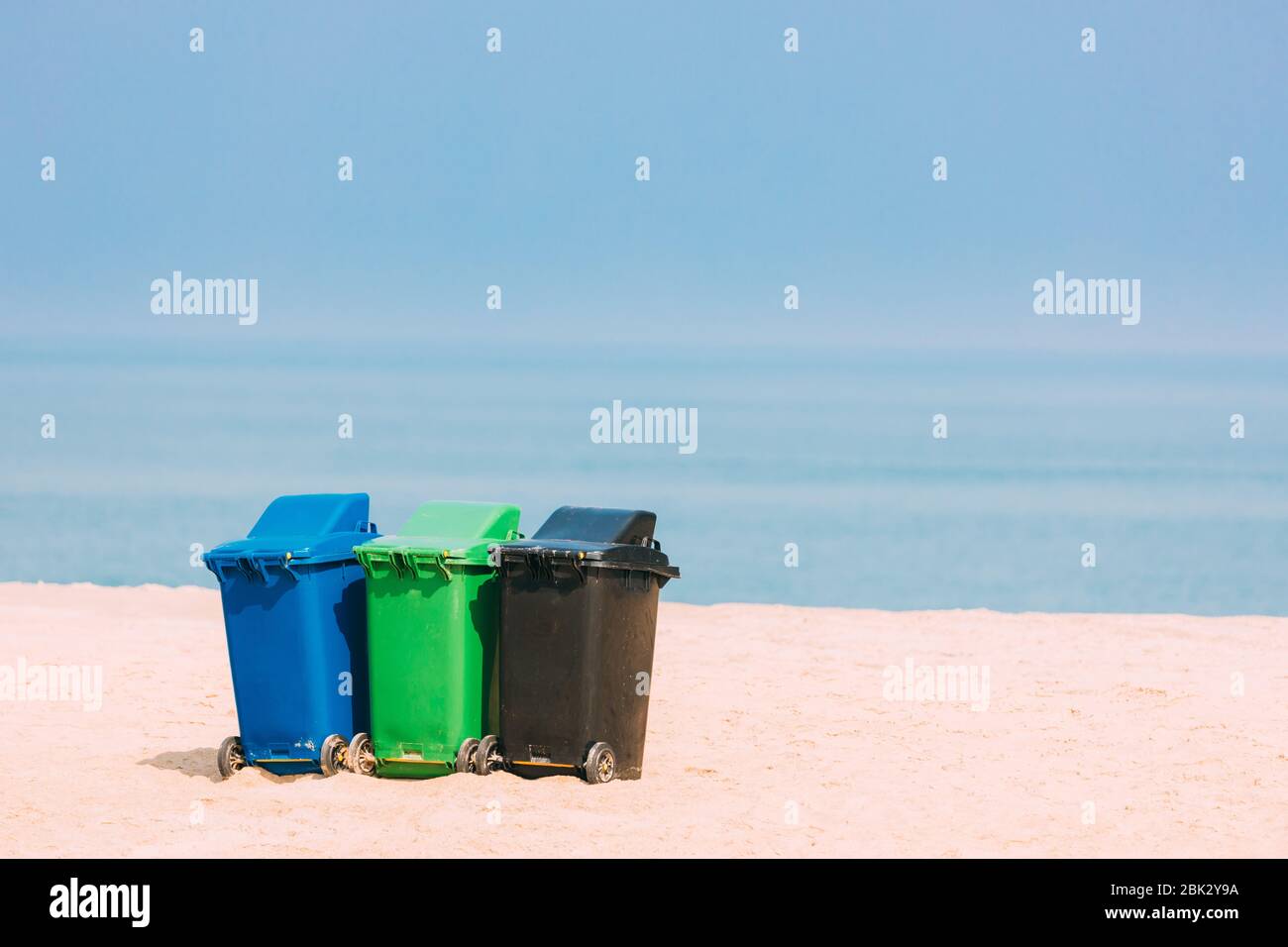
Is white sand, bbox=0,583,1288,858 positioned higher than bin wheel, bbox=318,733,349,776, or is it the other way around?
bin wheel, bbox=318,733,349,776

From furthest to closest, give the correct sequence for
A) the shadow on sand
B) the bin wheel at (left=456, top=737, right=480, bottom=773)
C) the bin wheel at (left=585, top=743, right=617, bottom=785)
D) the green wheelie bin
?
the shadow on sand, the green wheelie bin, the bin wheel at (left=456, top=737, right=480, bottom=773), the bin wheel at (left=585, top=743, right=617, bottom=785)

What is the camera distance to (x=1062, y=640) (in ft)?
53.7

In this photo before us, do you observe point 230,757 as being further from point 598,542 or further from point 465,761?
point 598,542

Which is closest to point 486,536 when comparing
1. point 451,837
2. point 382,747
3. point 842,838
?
point 382,747

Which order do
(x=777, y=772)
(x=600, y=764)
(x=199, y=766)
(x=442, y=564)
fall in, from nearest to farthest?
(x=600, y=764), (x=442, y=564), (x=777, y=772), (x=199, y=766)

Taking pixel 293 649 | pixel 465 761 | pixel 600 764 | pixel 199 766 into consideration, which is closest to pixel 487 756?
pixel 465 761

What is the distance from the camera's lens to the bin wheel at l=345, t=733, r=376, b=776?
28.6ft

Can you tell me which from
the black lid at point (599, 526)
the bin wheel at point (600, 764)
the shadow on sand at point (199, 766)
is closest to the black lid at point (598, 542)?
the black lid at point (599, 526)

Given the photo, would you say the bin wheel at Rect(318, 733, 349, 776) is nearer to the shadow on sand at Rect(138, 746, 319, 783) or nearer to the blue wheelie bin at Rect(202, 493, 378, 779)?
the blue wheelie bin at Rect(202, 493, 378, 779)

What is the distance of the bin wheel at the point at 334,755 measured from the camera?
28.4ft

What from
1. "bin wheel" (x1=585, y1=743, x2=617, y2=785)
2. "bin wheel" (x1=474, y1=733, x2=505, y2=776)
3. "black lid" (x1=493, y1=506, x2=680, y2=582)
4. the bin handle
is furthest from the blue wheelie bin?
"bin wheel" (x1=585, y1=743, x2=617, y2=785)

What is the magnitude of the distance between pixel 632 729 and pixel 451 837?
1.65m

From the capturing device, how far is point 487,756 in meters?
8.50

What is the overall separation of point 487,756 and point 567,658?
70 centimetres
